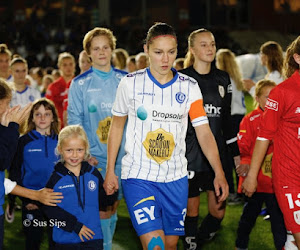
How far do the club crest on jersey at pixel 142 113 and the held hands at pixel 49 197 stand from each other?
943mm

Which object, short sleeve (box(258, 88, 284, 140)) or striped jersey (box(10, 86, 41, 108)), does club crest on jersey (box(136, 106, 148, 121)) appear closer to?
short sleeve (box(258, 88, 284, 140))

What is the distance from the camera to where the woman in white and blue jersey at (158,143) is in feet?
15.5

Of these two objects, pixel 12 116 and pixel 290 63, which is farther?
pixel 290 63

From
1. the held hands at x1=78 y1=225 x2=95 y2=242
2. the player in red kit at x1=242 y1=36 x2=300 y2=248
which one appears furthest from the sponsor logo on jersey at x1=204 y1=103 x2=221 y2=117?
the held hands at x1=78 y1=225 x2=95 y2=242

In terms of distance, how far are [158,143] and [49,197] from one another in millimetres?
976

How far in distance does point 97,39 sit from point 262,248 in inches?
110

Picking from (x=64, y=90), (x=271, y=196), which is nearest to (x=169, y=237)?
(x=271, y=196)

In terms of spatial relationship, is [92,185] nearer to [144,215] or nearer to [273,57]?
[144,215]

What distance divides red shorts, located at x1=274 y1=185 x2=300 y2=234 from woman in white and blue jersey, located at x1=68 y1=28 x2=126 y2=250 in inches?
76.7

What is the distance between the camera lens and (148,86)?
4.79 m

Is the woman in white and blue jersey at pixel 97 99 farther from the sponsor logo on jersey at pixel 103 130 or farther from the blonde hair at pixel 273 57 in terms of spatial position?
the blonde hair at pixel 273 57

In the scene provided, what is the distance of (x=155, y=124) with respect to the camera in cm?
474

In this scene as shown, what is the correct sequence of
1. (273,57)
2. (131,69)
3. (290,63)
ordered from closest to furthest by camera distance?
(290,63), (273,57), (131,69)

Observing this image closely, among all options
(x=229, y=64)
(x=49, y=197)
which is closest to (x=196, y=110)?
(x=49, y=197)
